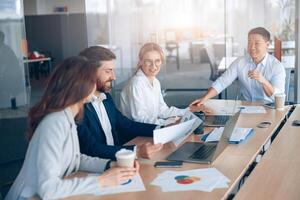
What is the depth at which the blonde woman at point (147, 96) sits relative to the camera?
3.18 metres

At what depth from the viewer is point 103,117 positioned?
106 inches

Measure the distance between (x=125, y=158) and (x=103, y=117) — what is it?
800 mm

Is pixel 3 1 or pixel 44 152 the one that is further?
pixel 3 1

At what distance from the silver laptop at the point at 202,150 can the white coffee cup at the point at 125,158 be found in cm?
39

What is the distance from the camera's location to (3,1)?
4.62 metres

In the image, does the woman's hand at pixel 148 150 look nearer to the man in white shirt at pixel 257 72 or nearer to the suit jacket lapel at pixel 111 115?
the suit jacket lapel at pixel 111 115

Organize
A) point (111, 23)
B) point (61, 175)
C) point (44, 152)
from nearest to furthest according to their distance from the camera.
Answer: point (44, 152) < point (61, 175) < point (111, 23)

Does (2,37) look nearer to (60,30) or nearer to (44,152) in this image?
(44,152)

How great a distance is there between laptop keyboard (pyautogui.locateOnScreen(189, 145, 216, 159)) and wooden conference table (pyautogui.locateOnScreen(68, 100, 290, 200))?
0.06 meters

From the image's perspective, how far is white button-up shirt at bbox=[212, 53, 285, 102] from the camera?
153 inches

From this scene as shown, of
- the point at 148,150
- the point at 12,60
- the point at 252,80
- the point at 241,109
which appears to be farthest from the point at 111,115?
the point at 12,60

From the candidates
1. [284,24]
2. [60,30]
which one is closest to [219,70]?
[284,24]

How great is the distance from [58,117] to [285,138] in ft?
4.48

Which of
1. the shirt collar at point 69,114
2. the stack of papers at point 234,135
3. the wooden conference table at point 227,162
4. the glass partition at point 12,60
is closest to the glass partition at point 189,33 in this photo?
the glass partition at point 12,60
